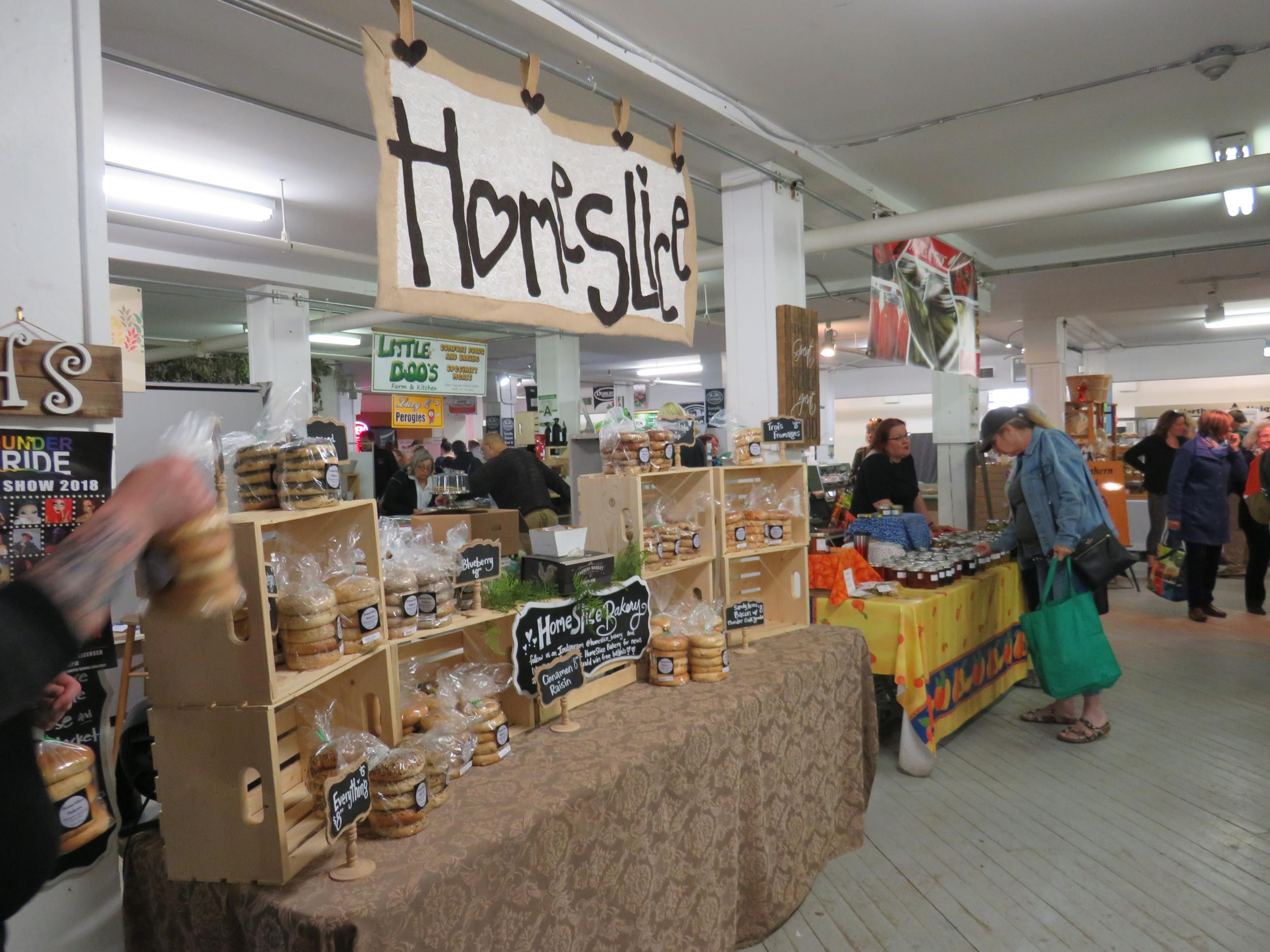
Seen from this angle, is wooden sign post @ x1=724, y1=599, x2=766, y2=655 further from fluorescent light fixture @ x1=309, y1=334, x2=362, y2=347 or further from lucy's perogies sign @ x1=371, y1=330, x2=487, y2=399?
fluorescent light fixture @ x1=309, y1=334, x2=362, y2=347

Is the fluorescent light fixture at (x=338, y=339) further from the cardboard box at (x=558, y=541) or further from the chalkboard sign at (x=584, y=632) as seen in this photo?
the chalkboard sign at (x=584, y=632)

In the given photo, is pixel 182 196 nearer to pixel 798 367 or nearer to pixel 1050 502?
pixel 798 367

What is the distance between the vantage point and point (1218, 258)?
881cm

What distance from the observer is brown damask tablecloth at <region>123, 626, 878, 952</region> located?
1.68 m

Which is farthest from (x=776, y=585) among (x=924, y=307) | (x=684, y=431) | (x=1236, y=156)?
(x=1236, y=156)

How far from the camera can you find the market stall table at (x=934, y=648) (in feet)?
13.5

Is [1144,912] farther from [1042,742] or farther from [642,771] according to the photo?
[642,771]

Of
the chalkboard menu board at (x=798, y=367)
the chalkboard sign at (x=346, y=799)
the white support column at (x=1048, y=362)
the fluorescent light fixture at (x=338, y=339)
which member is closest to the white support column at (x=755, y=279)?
the chalkboard menu board at (x=798, y=367)

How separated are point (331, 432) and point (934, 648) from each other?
329 centimetres

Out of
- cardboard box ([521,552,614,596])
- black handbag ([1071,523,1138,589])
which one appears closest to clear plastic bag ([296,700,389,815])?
cardboard box ([521,552,614,596])

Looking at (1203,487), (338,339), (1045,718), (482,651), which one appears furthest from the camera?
(338,339)

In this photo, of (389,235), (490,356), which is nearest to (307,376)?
(490,356)

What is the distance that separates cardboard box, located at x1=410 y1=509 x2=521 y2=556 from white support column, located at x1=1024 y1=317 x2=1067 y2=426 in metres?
9.82

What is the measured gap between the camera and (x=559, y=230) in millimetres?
2998
